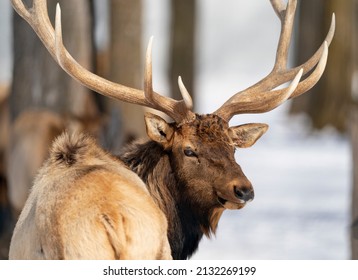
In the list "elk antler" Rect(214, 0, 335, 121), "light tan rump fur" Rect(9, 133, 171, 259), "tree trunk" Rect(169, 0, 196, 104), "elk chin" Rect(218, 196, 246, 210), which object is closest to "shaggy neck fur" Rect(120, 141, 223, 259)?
"elk chin" Rect(218, 196, 246, 210)

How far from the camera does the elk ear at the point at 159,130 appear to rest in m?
6.22

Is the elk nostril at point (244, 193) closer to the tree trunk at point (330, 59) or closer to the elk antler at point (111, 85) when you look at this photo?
the elk antler at point (111, 85)

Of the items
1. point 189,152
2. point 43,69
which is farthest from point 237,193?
point 43,69

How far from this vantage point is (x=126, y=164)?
6348 mm

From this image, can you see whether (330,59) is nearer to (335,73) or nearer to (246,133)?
(335,73)

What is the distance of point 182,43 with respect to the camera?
78.5 feet

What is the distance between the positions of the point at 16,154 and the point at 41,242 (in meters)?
6.06

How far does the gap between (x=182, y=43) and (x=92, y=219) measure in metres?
19.1

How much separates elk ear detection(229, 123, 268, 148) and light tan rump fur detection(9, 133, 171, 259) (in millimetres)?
1009

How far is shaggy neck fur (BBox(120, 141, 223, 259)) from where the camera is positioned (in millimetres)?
6250

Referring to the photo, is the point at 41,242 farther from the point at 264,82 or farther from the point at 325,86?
the point at 325,86

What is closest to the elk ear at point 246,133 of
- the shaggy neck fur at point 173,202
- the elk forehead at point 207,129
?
the elk forehead at point 207,129

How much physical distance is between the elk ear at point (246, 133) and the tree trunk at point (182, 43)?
1677cm
